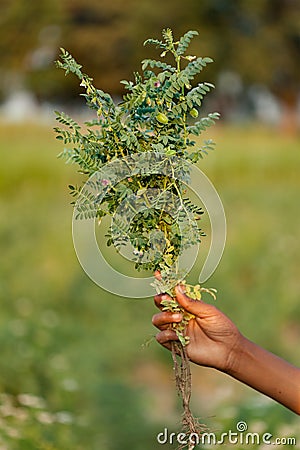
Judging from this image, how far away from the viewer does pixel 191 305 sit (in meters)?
2.00

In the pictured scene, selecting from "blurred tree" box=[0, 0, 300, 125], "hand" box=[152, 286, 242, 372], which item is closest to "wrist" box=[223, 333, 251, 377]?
"hand" box=[152, 286, 242, 372]

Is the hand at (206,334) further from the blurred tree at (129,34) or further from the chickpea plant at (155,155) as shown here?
the blurred tree at (129,34)

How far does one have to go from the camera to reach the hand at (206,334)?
2.01 metres

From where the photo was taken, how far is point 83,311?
5816 mm

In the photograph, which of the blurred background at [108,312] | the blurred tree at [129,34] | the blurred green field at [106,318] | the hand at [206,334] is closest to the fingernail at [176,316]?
the hand at [206,334]

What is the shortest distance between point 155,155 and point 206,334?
399mm

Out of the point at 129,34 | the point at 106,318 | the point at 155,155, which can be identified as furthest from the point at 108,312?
A: the point at 129,34

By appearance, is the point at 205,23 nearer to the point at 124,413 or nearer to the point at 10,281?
the point at 10,281

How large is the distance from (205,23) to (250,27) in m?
1.14

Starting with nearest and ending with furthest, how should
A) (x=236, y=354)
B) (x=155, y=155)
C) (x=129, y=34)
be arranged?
(x=155, y=155) < (x=236, y=354) < (x=129, y=34)

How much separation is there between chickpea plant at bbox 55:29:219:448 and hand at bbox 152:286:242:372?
0.02m

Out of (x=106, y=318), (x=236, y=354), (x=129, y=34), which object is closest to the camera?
(x=236, y=354)

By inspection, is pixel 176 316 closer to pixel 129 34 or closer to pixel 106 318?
pixel 106 318

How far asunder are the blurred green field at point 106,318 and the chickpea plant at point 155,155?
1.11 m
